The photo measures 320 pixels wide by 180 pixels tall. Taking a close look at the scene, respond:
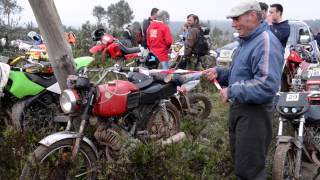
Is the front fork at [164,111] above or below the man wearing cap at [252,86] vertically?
below

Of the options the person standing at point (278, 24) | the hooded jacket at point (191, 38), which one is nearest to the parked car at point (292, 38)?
the hooded jacket at point (191, 38)

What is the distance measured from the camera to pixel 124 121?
491 cm

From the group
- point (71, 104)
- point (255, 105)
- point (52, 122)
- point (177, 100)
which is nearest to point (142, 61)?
point (177, 100)

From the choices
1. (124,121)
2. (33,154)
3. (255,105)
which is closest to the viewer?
(255,105)

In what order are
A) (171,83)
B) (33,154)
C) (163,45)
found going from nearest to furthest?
(33,154)
(171,83)
(163,45)

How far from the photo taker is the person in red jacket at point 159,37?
30.3ft

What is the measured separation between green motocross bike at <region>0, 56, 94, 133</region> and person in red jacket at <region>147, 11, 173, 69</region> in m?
3.66

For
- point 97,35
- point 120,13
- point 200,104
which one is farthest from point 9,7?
point 200,104

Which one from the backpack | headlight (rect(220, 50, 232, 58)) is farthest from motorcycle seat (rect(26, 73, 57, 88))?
headlight (rect(220, 50, 232, 58))

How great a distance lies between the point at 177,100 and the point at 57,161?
265 centimetres

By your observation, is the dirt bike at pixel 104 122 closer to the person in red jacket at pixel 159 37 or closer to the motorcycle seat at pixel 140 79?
the motorcycle seat at pixel 140 79

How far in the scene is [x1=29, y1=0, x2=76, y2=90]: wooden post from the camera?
4.34m

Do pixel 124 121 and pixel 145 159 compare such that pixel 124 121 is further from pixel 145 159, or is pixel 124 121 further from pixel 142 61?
pixel 142 61

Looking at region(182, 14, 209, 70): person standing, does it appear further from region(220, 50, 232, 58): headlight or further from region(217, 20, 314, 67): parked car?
region(220, 50, 232, 58): headlight
